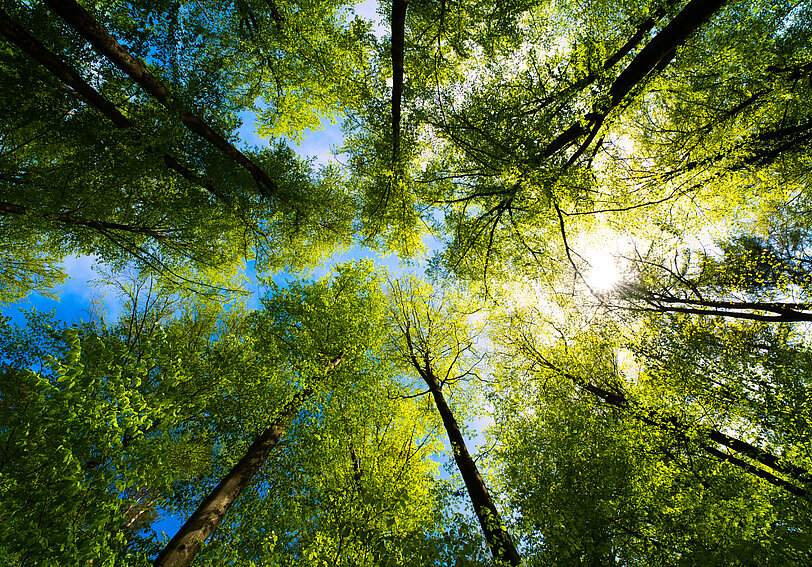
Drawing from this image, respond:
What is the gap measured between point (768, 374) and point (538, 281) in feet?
20.5

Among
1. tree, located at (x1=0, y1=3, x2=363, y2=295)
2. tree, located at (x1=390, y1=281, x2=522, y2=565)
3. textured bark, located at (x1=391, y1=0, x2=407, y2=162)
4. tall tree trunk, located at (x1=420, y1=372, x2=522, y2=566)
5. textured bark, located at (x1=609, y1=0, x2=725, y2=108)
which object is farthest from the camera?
tree, located at (x1=390, y1=281, x2=522, y2=565)

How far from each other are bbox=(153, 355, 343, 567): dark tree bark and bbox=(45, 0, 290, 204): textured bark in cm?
721

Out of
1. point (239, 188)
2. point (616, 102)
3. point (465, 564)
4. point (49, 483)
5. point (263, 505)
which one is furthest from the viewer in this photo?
point (239, 188)

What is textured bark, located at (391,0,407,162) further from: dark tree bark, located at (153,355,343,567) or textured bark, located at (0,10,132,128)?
dark tree bark, located at (153,355,343,567)

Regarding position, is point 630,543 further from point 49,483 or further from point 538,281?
point 49,483

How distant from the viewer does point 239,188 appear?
984 cm

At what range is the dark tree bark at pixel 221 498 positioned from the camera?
4887 mm

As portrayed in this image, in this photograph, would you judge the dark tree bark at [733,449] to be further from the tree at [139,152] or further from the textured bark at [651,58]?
the tree at [139,152]

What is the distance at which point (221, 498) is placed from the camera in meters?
5.91

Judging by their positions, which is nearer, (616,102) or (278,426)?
(616,102)

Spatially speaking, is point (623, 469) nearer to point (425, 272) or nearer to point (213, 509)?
point (425, 272)

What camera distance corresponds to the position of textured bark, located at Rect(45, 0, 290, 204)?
5.18 metres

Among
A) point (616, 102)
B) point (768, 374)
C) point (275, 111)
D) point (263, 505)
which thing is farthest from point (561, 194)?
point (263, 505)

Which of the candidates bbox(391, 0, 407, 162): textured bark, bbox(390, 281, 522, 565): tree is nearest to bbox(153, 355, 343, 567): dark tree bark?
bbox(390, 281, 522, 565): tree
